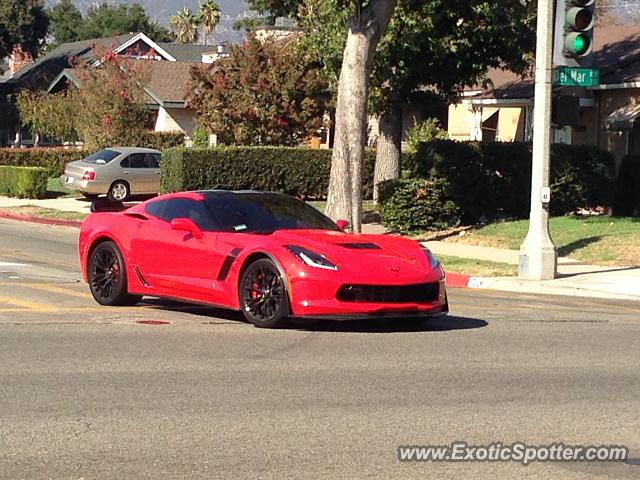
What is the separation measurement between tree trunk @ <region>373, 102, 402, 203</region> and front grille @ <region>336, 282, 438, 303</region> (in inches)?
787

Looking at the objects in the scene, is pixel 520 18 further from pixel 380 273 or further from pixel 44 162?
pixel 44 162

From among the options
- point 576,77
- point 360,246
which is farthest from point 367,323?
point 576,77

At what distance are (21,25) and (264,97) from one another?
4150cm

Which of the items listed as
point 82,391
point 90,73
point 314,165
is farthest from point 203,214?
point 90,73

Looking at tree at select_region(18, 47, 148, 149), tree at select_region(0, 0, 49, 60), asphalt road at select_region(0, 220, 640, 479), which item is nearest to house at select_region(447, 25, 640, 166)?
tree at select_region(18, 47, 148, 149)

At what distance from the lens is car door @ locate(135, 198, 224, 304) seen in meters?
12.4

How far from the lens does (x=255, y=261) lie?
1193 cm

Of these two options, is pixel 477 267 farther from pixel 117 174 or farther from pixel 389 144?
pixel 117 174

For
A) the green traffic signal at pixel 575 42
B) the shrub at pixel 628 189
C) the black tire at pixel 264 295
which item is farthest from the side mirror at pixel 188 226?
the shrub at pixel 628 189

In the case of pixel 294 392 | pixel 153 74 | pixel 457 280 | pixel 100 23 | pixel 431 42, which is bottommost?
pixel 457 280

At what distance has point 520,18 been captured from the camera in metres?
28.5

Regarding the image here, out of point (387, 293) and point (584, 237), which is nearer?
point (387, 293)

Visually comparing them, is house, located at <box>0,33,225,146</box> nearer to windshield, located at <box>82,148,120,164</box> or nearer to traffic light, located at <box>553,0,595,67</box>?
windshield, located at <box>82,148,120,164</box>

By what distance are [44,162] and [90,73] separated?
13.4ft
